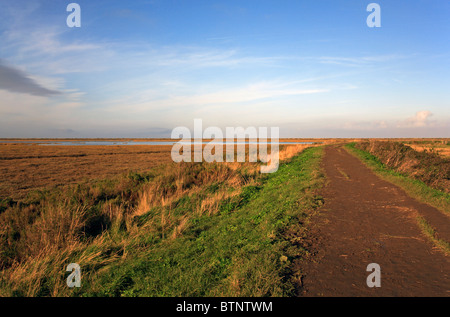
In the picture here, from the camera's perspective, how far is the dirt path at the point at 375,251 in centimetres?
380

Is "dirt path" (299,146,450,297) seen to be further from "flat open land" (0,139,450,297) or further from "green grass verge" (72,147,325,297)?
"green grass verge" (72,147,325,297)

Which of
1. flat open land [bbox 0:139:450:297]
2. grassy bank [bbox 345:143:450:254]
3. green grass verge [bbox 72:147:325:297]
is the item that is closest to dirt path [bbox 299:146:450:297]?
flat open land [bbox 0:139:450:297]

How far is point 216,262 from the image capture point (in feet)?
15.8

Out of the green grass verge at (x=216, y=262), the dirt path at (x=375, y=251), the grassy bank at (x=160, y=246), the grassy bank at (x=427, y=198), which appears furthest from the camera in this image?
the grassy bank at (x=427, y=198)

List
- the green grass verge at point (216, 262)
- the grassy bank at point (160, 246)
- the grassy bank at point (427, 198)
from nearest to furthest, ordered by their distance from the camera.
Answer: the green grass verge at point (216, 262)
the grassy bank at point (160, 246)
the grassy bank at point (427, 198)

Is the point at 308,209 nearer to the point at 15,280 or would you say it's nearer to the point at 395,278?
the point at 395,278

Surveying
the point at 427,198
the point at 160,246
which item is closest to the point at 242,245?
the point at 160,246

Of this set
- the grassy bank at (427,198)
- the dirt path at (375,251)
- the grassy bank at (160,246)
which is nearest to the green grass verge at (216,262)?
the grassy bank at (160,246)

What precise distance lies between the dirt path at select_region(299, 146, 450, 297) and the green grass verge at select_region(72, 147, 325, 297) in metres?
0.48

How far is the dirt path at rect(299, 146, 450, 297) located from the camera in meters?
3.80

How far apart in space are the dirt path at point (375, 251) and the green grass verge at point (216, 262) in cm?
48

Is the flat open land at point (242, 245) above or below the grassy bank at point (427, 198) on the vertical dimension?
below

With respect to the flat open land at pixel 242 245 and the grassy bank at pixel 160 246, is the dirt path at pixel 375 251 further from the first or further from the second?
the grassy bank at pixel 160 246
